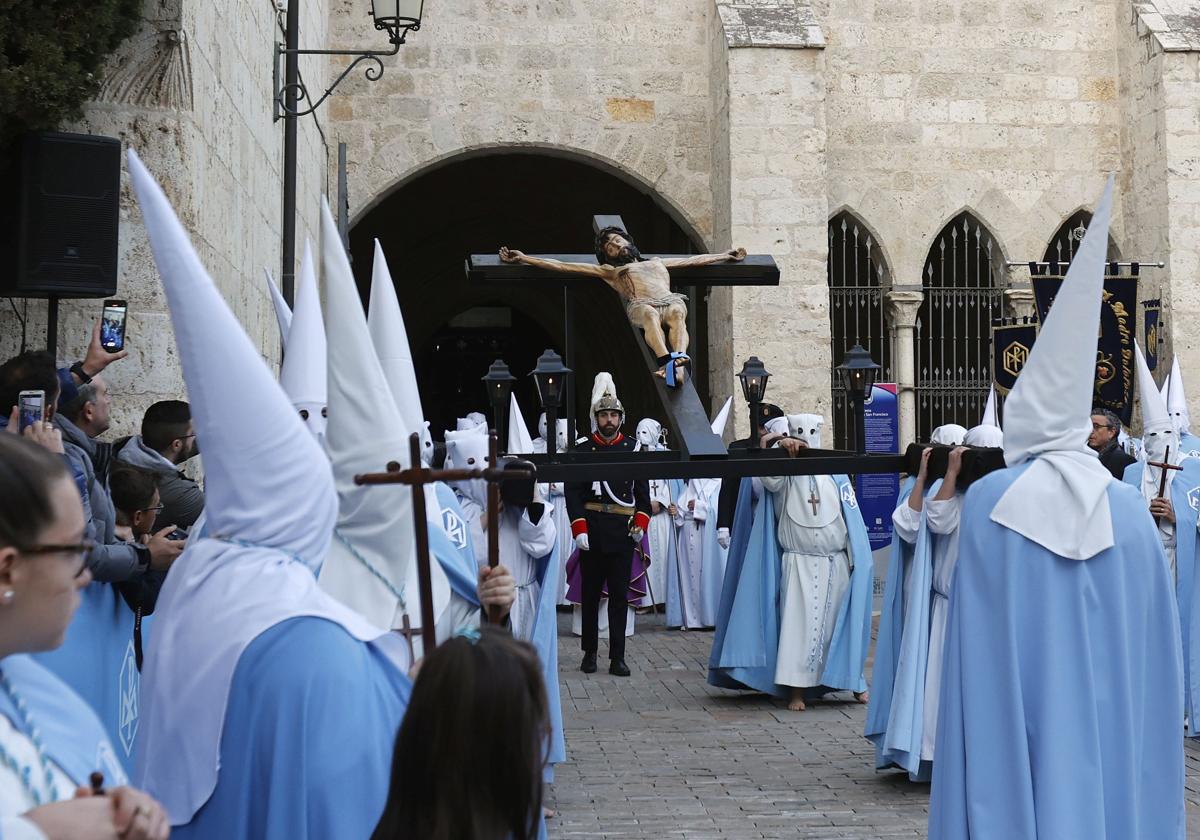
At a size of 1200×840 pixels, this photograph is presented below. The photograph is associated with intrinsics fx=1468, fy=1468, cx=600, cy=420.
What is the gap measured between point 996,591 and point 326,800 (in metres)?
2.80

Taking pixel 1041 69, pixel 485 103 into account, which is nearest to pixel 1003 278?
pixel 1041 69

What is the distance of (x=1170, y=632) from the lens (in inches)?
183

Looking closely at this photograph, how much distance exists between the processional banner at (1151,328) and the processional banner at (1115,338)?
3.41ft

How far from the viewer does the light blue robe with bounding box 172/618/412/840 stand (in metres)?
2.42

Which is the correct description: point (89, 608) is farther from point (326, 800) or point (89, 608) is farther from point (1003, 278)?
point (1003, 278)

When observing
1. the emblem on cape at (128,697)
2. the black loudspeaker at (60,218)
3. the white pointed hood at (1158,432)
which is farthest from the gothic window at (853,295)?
the emblem on cape at (128,697)

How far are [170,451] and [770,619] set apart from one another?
459 cm

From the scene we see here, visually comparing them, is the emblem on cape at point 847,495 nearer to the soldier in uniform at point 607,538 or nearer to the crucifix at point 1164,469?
the soldier in uniform at point 607,538

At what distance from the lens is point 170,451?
18.3ft

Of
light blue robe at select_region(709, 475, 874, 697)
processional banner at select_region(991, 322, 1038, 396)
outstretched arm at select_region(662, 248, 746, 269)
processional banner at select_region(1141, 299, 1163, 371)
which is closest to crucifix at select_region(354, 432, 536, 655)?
outstretched arm at select_region(662, 248, 746, 269)

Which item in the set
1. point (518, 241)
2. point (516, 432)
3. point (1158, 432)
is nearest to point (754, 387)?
point (1158, 432)

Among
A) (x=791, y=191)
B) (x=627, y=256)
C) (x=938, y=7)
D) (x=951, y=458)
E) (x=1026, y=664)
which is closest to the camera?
(x=1026, y=664)

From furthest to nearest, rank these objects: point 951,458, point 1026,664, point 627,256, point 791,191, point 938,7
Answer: point 938,7 < point 791,191 < point 627,256 < point 951,458 < point 1026,664

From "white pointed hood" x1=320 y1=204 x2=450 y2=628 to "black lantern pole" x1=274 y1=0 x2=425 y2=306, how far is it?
7.40 meters
